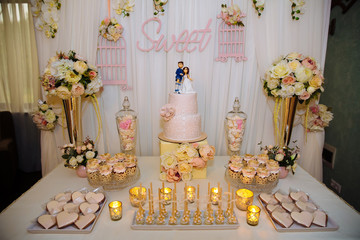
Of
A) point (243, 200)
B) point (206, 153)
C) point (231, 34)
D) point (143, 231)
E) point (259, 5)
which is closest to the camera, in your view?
point (143, 231)

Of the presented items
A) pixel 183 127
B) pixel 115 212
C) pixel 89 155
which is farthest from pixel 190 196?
pixel 89 155

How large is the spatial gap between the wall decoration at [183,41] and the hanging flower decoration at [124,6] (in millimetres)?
185

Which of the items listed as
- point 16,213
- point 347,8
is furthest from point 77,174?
point 347,8

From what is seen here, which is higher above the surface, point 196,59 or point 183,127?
point 196,59

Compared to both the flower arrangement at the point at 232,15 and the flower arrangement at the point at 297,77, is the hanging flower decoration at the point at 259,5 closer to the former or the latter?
the flower arrangement at the point at 232,15

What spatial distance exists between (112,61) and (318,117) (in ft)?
6.69

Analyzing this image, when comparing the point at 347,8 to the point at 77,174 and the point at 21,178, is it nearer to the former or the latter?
the point at 77,174

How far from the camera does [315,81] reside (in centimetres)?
173

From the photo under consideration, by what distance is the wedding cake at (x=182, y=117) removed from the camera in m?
1.75

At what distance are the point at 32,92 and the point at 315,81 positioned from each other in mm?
3212

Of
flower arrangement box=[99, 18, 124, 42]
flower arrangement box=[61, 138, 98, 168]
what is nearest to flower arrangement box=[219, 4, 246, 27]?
flower arrangement box=[99, 18, 124, 42]

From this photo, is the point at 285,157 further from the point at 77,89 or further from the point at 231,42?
the point at 77,89

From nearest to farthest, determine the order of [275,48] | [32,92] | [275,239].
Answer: [275,239] < [275,48] < [32,92]

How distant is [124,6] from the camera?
195cm
